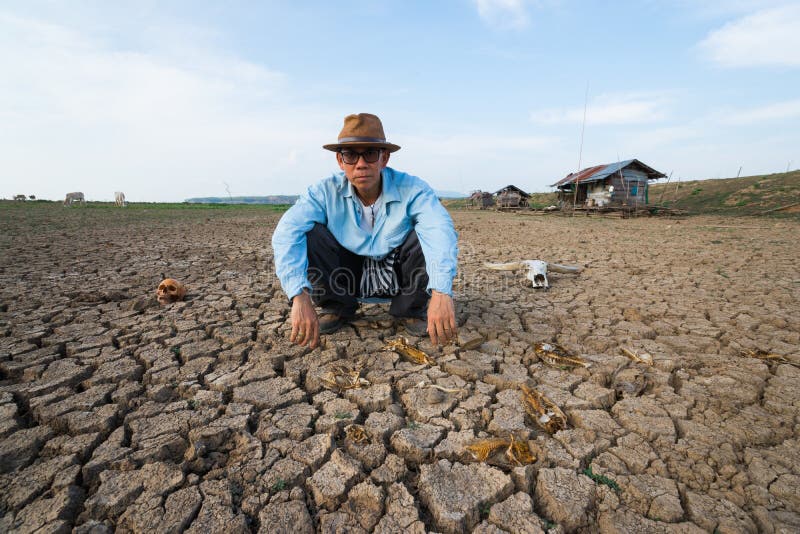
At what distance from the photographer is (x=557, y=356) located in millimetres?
2213

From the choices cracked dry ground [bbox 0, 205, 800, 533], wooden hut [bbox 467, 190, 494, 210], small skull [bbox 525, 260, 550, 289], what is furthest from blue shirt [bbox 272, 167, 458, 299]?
wooden hut [bbox 467, 190, 494, 210]

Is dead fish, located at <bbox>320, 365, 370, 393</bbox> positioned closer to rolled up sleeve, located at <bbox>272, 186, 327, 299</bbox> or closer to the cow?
rolled up sleeve, located at <bbox>272, 186, 327, 299</bbox>

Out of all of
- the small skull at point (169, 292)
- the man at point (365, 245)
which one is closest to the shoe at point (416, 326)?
the man at point (365, 245)

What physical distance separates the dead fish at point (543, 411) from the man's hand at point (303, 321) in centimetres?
112

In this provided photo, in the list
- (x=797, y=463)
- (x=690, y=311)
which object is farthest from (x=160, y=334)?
(x=690, y=311)

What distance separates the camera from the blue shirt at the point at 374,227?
205 centimetres

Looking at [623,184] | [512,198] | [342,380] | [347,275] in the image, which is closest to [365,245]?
[347,275]

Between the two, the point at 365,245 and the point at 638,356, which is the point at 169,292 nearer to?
the point at 365,245

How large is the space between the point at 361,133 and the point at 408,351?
4.24 feet

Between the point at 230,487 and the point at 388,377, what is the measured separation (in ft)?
2.96

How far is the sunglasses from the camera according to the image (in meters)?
2.11

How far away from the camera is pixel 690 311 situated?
2975mm

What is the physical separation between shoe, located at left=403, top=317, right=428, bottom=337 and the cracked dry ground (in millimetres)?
106

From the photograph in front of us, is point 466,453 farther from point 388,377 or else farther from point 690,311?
point 690,311
